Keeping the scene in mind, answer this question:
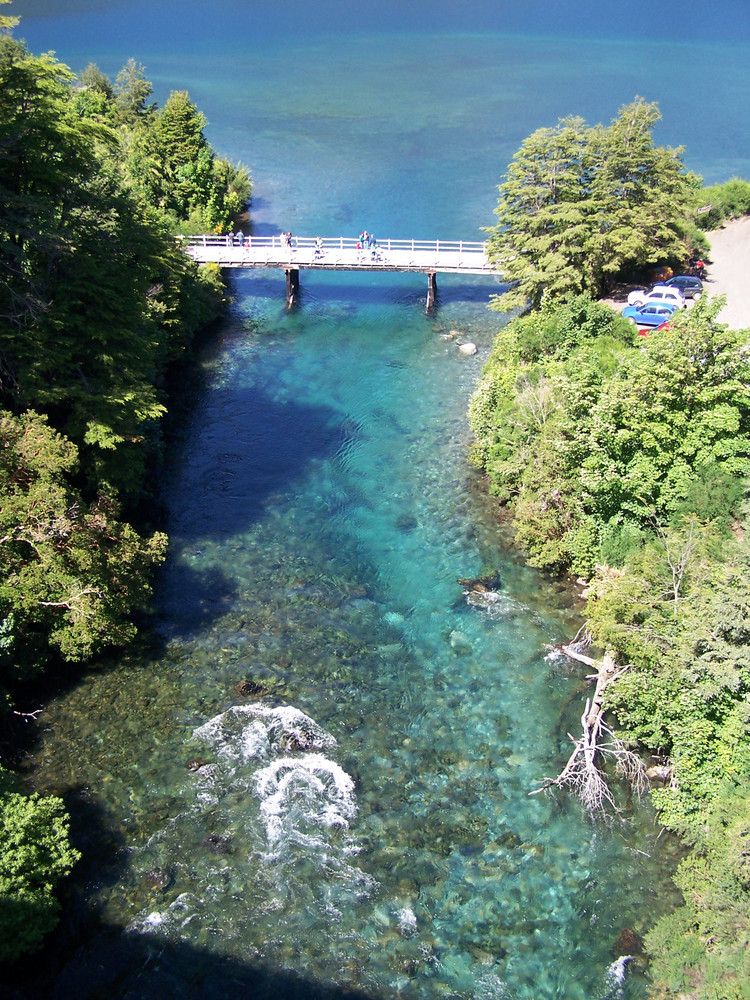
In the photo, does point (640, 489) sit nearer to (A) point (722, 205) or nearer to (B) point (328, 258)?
(B) point (328, 258)

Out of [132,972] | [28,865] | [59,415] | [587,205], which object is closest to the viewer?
[132,972]

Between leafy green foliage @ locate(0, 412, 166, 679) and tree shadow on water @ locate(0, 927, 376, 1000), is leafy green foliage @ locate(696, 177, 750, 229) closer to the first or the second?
leafy green foliage @ locate(0, 412, 166, 679)

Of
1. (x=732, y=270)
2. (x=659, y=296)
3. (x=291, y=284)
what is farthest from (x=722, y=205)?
(x=291, y=284)

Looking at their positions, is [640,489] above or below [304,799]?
above

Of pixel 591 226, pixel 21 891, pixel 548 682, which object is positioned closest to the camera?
pixel 21 891

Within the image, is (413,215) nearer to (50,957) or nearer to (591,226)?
(591,226)

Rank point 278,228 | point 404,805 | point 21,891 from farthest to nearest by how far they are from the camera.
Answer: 1. point 278,228
2. point 404,805
3. point 21,891

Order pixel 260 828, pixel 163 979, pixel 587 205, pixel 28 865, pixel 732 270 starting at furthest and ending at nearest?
pixel 732 270
pixel 587 205
pixel 260 828
pixel 28 865
pixel 163 979

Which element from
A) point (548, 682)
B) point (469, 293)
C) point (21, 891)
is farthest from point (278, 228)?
point (21, 891)
